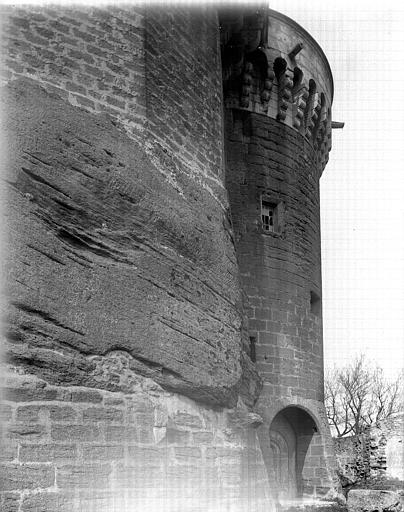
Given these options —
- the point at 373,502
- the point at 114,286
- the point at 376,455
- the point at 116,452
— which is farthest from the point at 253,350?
the point at 376,455

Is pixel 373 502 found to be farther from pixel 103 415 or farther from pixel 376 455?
pixel 103 415

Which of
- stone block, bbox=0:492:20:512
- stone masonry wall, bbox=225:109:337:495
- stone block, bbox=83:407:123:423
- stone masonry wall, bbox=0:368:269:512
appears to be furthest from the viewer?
stone masonry wall, bbox=225:109:337:495

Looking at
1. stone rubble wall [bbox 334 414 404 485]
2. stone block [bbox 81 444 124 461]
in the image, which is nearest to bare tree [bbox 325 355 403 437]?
stone rubble wall [bbox 334 414 404 485]

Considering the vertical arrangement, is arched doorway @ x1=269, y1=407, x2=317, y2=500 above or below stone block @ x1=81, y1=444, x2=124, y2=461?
below

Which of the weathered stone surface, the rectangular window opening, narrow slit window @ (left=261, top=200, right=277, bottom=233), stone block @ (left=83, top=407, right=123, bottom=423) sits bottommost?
the weathered stone surface

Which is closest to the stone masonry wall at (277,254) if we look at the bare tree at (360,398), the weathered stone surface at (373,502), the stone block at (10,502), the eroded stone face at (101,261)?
the weathered stone surface at (373,502)

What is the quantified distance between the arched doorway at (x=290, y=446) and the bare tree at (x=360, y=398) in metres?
26.8

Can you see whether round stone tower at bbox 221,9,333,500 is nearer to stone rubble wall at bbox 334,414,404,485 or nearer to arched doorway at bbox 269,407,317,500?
arched doorway at bbox 269,407,317,500

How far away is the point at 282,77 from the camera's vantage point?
1420cm

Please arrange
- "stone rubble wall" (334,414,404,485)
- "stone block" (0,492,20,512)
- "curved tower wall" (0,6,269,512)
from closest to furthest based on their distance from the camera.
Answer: "stone block" (0,492,20,512) → "curved tower wall" (0,6,269,512) → "stone rubble wall" (334,414,404,485)

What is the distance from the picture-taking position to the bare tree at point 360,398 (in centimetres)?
3997

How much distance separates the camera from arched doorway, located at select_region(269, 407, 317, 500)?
13.6 metres

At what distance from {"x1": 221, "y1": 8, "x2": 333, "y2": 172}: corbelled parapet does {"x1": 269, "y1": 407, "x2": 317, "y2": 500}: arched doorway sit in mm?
5839

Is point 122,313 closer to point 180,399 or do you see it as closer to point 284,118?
point 180,399
